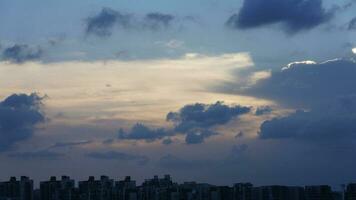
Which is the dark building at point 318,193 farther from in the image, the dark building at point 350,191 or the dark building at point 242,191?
the dark building at point 242,191

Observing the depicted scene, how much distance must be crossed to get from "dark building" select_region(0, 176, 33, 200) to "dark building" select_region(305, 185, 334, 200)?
6988cm

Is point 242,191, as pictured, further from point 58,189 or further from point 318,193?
point 58,189

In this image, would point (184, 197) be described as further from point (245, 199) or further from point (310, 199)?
point (310, 199)

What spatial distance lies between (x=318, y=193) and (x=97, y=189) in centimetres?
5634

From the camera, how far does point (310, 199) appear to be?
476 ft

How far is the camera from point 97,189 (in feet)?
550

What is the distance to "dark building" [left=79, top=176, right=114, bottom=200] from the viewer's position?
16275 cm

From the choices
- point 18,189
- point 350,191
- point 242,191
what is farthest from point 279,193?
point 18,189

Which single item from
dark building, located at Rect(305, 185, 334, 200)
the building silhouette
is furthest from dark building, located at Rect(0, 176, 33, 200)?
dark building, located at Rect(305, 185, 334, 200)

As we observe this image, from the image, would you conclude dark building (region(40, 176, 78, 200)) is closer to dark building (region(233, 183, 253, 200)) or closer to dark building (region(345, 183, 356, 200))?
dark building (region(233, 183, 253, 200))

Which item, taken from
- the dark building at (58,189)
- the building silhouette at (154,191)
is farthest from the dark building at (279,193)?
the dark building at (58,189)

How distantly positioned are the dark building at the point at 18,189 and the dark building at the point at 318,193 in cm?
6988

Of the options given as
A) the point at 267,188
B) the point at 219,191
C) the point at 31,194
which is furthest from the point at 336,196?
the point at 31,194

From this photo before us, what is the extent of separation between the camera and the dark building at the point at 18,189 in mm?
167512
